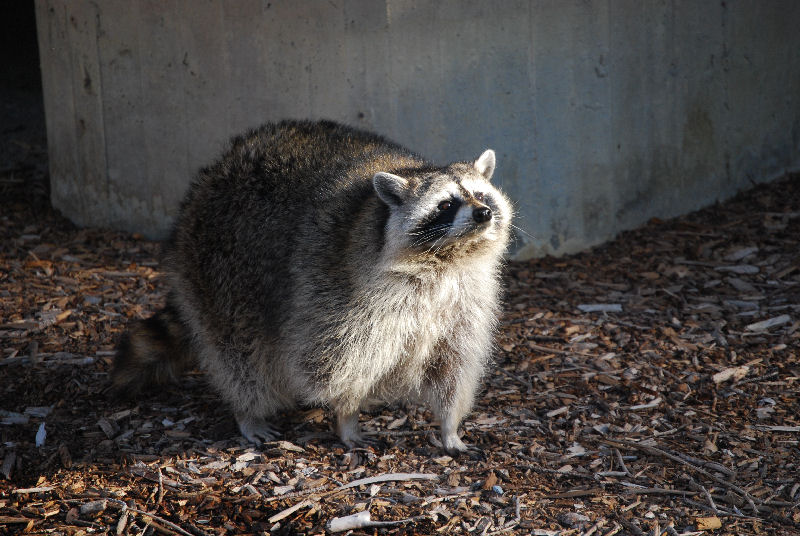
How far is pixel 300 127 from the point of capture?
479 centimetres

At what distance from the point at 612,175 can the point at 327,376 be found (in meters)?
3.08

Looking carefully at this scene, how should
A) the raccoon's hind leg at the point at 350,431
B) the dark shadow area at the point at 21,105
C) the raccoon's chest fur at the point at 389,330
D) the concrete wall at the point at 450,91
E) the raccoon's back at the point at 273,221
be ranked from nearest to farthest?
the raccoon's chest fur at the point at 389,330
the raccoon's back at the point at 273,221
the raccoon's hind leg at the point at 350,431
the concrete wall at the point at 450,91
the dark shadow area at the point at 21,105

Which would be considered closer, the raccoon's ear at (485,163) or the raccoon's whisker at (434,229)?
the raccoon's whisker at (434,229)

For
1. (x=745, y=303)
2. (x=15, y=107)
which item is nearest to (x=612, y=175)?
(x=745, y=303)

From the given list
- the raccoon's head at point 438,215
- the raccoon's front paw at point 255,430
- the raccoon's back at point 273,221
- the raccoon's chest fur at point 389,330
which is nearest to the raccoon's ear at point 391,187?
the raccoon's head at point 438,215

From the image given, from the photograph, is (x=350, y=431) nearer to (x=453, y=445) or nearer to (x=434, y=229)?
(x=453, y=445)

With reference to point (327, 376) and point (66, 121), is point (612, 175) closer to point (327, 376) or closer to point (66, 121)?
point (327, 376)

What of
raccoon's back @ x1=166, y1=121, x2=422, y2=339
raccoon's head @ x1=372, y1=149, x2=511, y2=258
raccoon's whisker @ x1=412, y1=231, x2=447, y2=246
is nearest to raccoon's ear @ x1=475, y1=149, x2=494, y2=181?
raccoon's head @ x1=372, y1=149, x2=511, y2=258

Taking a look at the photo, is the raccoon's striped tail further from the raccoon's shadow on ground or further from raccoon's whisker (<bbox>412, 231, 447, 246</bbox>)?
raccoon's whisker (<bbox>412, 231, 447, 246</bbox>)

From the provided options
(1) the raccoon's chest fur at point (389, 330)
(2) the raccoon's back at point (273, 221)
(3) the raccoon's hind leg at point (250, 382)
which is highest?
(2) the raccoon's back at point (273, 221)

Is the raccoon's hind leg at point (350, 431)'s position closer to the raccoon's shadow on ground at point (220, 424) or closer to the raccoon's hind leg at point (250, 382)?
the raccoon's shadow on ground at point (220, 424)

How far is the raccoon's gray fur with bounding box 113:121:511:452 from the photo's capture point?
4.01m

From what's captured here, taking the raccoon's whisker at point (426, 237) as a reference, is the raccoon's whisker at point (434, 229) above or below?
above

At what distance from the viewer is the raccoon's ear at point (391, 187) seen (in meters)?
3.94
